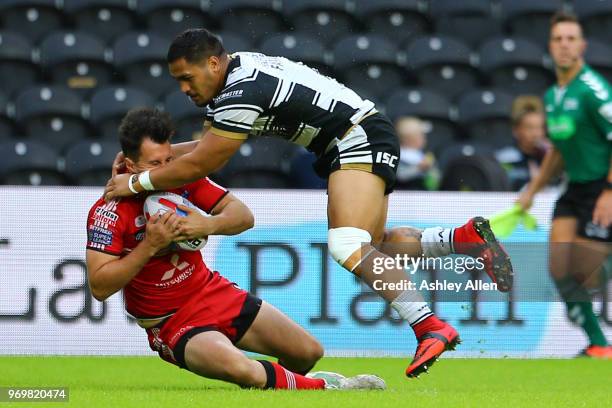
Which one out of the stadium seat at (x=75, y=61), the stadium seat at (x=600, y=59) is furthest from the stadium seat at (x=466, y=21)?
the stadium seat at (x=75, y=61)

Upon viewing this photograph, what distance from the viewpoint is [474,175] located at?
9.46m

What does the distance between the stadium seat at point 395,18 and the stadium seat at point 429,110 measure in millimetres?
1032

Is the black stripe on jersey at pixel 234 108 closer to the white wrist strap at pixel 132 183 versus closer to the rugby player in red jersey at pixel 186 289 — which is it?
the rugby player in red jersey at pixel 186 289

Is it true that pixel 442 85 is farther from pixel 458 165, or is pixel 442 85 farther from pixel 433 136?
pixel 458 165

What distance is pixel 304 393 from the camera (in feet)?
16.9

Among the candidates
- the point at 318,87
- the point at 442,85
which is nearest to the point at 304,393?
the point at 318,87

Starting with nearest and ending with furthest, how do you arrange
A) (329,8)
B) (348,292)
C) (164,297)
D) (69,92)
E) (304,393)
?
(304,393) → (164,297) → (348,292) → (69,92) → (329,8)

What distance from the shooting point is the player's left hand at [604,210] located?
763 centimetres

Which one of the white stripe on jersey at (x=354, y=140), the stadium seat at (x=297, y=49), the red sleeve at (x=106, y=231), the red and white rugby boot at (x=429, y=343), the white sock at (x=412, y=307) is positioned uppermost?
the stadium seat at (x=297, y=49)

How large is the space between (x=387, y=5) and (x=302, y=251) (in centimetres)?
478

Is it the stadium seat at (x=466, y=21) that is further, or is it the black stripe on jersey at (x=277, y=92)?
the stadium seat at (x=466, y=21)

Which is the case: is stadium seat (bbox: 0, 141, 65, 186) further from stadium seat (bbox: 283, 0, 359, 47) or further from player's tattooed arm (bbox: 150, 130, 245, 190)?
player's tattooed arm (bbox: 150, 130, 245, 190)

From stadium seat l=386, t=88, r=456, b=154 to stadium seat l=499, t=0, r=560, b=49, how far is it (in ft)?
4.95

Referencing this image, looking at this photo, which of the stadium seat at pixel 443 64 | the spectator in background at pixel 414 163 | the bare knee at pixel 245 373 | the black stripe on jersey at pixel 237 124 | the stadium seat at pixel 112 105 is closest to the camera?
the bare knee at pixel 245 373
